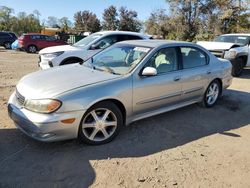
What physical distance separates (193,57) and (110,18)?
198 ft

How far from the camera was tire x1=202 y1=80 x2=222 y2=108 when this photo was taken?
623 cm

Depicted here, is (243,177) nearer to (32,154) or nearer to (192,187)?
(192,187)

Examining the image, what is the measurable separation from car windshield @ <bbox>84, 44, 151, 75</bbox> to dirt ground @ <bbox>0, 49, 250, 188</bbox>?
3.49 ft

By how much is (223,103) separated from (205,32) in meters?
29.7

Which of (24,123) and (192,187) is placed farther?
(24,123)

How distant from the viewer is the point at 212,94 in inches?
252

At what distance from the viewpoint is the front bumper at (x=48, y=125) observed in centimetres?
383

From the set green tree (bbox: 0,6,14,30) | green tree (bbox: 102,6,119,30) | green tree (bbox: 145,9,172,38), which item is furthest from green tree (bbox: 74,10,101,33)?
green tree (bbox: 145,9,172,38)

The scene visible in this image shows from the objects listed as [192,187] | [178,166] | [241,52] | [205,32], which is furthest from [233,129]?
[205,32]

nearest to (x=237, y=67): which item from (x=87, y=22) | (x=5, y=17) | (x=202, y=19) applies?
(x=202, y=19)

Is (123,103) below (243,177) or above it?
above

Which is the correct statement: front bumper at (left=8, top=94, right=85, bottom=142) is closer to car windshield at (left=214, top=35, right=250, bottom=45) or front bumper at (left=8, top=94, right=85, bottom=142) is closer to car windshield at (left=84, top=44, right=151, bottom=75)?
car windshield at (left=84, top=44, right=151, bottom=75)

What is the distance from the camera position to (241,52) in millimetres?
10680

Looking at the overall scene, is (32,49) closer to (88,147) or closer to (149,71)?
(149,71)
